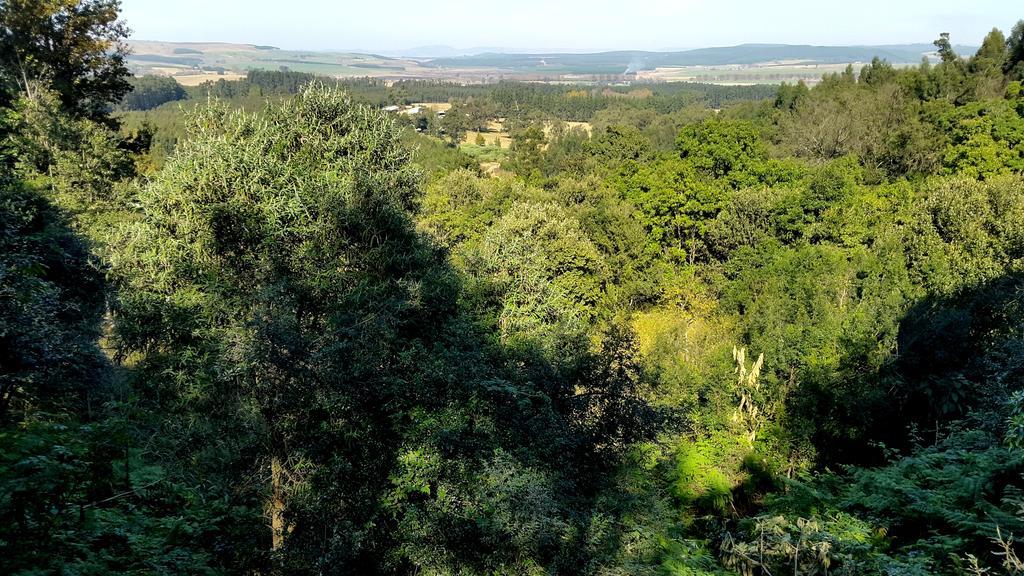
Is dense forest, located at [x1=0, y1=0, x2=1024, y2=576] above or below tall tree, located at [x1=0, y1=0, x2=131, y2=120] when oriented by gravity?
below

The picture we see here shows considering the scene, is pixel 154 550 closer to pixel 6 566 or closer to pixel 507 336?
pixel 6 566

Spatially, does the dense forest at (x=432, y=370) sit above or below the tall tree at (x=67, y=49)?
below

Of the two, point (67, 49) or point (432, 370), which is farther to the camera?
point (67, 49)

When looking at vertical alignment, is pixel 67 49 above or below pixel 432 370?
above

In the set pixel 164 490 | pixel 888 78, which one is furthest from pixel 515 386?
pixel 888 78

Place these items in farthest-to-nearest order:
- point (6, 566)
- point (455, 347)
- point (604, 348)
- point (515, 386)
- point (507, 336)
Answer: point (507, 336) < point (455, 347) < point (604, 348) < point (515, 386) < point (6, 566)

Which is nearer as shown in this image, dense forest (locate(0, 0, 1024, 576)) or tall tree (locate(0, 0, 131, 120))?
dense forest (locate(0, 0, 1024, 576))

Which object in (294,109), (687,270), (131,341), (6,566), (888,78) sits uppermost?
(888,78)

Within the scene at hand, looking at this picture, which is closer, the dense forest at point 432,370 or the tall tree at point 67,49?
the dense forest at point 432,370
